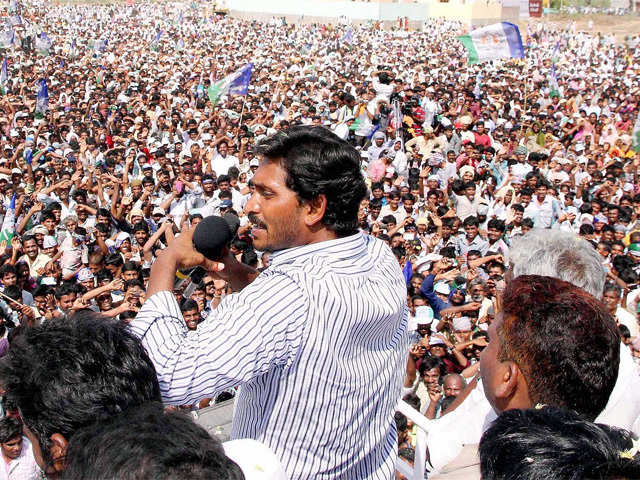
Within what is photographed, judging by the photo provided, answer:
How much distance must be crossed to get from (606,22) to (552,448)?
146 feet

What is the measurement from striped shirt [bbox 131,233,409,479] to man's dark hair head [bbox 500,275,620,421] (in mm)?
274

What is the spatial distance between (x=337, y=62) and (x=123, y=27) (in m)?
13.6

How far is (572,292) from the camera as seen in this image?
1.47m

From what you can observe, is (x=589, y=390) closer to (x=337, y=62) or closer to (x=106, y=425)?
(x=106, y=425)

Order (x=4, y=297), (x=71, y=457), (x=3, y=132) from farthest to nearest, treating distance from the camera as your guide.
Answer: (x=3, y=132) < (x=4, y=297) < (x=71, y=457)

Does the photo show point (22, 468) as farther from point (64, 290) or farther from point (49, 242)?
point (49, 242)

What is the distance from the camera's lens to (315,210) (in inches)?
56.8

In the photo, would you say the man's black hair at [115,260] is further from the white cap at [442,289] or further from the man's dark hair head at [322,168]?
the man's dark hair head at [322,168]

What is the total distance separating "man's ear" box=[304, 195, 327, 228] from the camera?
1438 millimetres

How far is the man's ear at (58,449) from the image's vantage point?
106 cm

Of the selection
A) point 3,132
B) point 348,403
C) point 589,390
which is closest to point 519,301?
point 589,390

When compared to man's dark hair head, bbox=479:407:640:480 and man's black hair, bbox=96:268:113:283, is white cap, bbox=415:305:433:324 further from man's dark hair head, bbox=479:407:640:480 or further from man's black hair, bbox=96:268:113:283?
man's dark hair head, bbox=479:407:640:480

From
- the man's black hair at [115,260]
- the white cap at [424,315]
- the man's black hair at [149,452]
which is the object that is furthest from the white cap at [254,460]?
the man's black hair at [115,260]

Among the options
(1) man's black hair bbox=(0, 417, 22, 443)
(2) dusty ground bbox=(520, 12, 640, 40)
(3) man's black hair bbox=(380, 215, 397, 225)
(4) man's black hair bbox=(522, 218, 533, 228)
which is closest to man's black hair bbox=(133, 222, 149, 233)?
(3) man's black hair bbox=(380, 215, 397, 225)
